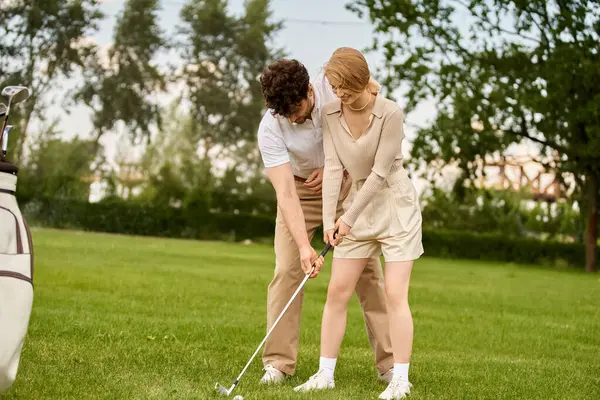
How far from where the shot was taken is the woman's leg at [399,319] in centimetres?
537

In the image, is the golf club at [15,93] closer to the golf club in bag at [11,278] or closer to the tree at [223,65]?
the golf club in bag at [11,278]

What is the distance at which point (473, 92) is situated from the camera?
28.7 metres

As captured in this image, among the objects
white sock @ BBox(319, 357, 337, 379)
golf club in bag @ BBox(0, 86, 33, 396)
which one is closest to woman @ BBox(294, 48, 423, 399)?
white sock @ BBox(319, 357, 337, 379)

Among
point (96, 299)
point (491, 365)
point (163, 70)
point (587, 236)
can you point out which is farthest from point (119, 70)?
point (491, 365)

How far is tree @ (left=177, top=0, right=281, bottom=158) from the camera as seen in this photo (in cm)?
5034

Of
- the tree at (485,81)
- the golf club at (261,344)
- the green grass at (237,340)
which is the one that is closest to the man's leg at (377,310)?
the green grass at (237,340)

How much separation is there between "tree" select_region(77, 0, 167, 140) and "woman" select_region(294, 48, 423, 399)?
4254 centimetres

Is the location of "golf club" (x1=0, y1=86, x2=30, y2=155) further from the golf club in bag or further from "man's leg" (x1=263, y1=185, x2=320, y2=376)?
"man's leg" (x1=263, y1=185, x2=320, y2=376)

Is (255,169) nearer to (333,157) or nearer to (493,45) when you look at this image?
(493,45)

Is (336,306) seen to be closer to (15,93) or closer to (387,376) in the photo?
(387,376)

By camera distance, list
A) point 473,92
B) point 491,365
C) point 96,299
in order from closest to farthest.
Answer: point 491,365, point 96,299, point 473,92

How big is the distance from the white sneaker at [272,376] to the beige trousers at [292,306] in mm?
51

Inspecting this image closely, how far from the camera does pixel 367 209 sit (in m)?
5.54

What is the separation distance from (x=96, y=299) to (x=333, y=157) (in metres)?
5.50
